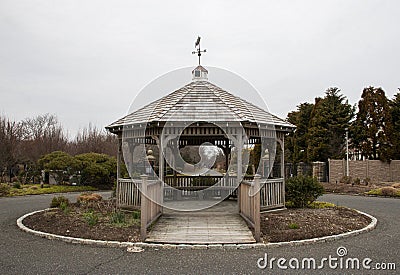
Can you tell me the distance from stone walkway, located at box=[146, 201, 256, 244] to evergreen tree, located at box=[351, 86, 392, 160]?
18578 mm

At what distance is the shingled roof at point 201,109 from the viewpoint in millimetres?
9844

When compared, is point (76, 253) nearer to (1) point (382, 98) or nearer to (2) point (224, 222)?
(2) point (224, 222)

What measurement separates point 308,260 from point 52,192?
16493 mm

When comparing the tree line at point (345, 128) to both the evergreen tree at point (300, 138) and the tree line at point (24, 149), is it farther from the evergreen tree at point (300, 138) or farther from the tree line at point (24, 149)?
the tree line at point (24, 149)

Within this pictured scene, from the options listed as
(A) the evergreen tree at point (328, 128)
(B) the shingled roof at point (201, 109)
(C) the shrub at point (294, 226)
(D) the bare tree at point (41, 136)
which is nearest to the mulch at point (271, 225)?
(C) the shrub at point (294, 226)

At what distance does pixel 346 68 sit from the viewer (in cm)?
1875

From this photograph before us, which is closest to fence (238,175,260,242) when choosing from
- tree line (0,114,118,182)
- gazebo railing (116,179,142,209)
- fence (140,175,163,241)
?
fence (140,175,163,241)

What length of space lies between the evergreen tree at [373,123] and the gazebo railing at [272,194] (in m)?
16.2

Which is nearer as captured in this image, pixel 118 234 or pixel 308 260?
pixel 308 260

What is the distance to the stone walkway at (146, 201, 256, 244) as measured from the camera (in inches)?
278

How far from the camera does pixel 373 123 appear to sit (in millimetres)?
25125

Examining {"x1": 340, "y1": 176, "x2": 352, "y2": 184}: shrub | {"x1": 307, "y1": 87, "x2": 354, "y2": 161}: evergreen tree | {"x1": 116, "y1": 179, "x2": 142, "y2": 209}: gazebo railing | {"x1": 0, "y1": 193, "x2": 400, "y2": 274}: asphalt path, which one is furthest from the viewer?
{"x1": 307, "y1": 87, "x2": 354, "y2": 161}: evergreen tree

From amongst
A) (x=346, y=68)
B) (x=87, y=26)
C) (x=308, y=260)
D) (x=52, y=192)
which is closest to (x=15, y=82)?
(x=52, y=192)

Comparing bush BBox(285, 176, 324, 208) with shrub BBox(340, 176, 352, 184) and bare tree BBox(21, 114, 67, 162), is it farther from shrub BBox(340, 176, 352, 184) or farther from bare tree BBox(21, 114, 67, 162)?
bare tree BBox(21, 114, 67, 162)
